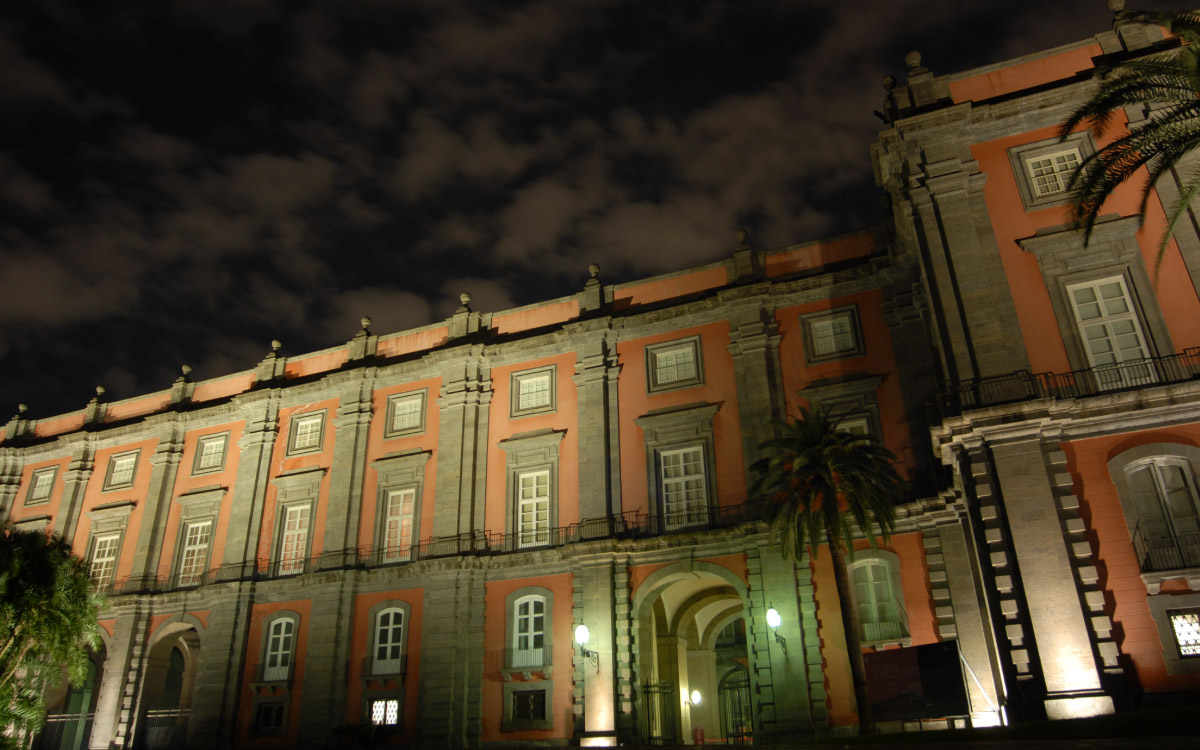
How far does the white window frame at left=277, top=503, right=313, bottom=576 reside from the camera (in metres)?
31.7

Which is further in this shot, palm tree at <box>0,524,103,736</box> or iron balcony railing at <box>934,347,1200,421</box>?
iron balcony railing at <box>934,347,1200,421</box>

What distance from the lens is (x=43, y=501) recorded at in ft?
127

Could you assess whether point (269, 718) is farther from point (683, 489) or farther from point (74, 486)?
point (74, 486)

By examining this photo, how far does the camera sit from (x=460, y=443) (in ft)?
99.2

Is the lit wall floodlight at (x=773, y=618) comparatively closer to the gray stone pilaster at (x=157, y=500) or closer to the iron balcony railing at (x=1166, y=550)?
the iron balcony railing at (x=1166, y=550)

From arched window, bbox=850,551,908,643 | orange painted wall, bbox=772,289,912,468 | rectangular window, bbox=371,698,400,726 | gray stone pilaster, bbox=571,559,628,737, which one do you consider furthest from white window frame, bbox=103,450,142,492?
arched window, bbox=850,551,908,643

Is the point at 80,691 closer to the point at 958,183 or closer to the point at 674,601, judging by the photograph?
the point at 674,601

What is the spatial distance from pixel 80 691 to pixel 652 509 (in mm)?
25839

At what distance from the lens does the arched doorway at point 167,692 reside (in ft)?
102

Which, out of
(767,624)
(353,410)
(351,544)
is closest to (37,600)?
(351,544)

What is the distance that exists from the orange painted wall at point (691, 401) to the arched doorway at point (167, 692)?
1862 cm

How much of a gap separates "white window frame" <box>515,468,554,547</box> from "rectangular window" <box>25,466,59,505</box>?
24513 millimetres

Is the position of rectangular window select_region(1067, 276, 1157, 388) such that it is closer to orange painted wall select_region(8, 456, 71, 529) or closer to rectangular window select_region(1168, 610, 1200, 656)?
rectangular window select_region(1168, 610, 1200, 656)

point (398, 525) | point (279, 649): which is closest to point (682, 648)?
point (398, 525)
